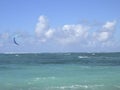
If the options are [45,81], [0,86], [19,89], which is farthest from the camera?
[45,81]

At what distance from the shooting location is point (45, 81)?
2188cm

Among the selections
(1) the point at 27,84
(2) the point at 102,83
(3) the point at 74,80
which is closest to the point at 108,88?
(2) the point at 102,83

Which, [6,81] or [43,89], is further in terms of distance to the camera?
[6,81]

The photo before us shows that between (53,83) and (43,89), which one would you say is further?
(53,83)

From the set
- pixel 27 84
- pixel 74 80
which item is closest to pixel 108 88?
pixel 74 80

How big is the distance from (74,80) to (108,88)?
3964 millimetres

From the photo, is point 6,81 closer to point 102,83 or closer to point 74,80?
point 74,80

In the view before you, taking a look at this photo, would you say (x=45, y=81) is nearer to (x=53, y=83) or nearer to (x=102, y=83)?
(x=53, y=83)

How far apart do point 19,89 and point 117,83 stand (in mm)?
6822

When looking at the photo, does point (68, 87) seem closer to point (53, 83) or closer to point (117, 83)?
point (53, 83)

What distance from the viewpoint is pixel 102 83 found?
816 inches

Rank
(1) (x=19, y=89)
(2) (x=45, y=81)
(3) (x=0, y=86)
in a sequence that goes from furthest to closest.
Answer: (2) (x=45, y=81) → (3) (x=0, y=86) → (1) (x=19, y=89)

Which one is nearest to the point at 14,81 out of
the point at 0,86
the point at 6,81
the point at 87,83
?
the point at 6,81

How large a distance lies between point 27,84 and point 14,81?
185 cm
